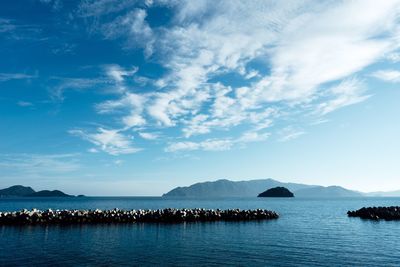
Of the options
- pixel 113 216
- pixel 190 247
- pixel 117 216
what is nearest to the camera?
pixel 190 247

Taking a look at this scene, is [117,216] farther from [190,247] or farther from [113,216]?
[190,247]

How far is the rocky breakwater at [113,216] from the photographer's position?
51438 mm

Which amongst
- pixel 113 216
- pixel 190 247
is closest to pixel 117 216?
pixel 113 216

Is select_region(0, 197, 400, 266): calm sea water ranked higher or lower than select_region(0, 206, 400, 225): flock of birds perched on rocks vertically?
lower

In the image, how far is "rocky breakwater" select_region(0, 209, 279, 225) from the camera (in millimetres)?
51438

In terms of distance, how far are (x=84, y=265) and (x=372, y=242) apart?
30.6 m

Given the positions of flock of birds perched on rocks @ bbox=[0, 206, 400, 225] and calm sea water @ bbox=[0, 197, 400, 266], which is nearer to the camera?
calm sea water @ bbox=[0, 197, 400, 266]

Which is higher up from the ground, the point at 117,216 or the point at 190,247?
the point at 117,216

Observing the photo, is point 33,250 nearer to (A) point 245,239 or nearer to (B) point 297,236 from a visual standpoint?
(A) point 245,239

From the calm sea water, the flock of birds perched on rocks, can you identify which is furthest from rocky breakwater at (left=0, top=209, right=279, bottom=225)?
the calm sea water

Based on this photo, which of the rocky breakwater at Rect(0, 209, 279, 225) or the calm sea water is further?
the rocky breakwater at Rect(0, 209, 279, 225)

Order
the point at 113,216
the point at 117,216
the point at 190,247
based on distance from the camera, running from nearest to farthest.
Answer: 1. the point at 190,247
2. the point at 113,216
3. the point at 117,216

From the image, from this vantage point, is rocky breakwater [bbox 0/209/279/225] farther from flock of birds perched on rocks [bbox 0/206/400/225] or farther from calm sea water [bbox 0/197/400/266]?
calm sea water [bbox 0/197/400/266]

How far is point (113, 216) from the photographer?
54969 millimetres
